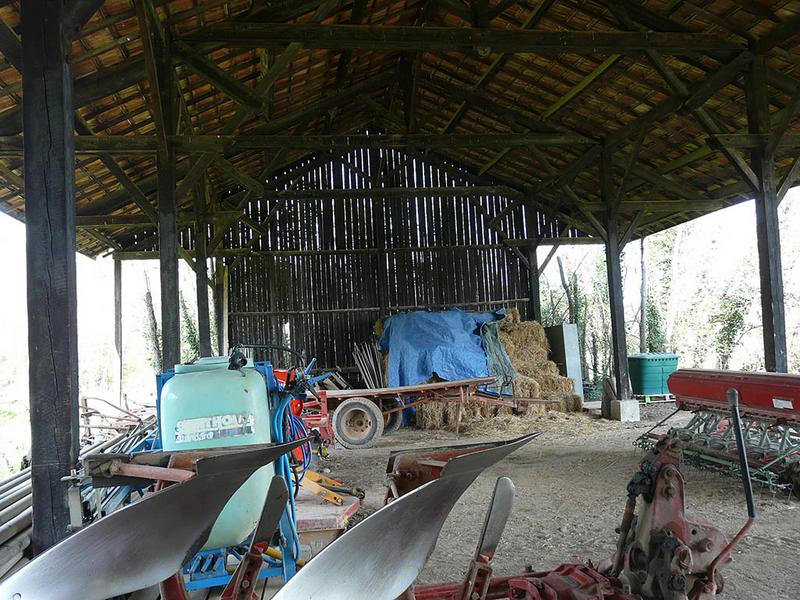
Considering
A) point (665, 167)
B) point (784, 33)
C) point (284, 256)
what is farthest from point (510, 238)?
point (784, 33)

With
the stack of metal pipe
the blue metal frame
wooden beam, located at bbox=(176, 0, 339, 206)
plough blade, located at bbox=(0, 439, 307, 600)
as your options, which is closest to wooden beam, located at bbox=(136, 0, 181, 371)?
wooden beam, located at bbox=(176, 0, 339, 206)

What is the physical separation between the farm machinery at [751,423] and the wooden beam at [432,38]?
11.9 feet

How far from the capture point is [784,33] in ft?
21.8

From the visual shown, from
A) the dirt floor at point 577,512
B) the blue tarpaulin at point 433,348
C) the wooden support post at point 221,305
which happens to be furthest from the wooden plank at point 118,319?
the dirt floor at point 577,512

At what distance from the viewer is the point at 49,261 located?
3.31 metres

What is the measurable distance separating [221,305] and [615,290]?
320 inches

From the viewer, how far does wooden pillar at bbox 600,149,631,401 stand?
35.6 feet

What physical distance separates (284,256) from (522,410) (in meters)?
6.51

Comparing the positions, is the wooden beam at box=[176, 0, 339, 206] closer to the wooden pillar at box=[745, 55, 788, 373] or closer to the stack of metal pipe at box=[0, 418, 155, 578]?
the stack of metal pipe at box=[0, 418, 155, 578]

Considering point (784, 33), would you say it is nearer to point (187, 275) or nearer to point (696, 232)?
point (696, 232)

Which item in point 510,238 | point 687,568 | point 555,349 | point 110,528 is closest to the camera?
point 110,528

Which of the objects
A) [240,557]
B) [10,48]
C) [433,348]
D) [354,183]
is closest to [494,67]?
[433,348]

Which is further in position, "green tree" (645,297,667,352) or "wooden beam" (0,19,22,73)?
"green tree" (645,297,667,352)

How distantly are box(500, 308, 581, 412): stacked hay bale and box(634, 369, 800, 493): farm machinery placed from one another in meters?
4.79
